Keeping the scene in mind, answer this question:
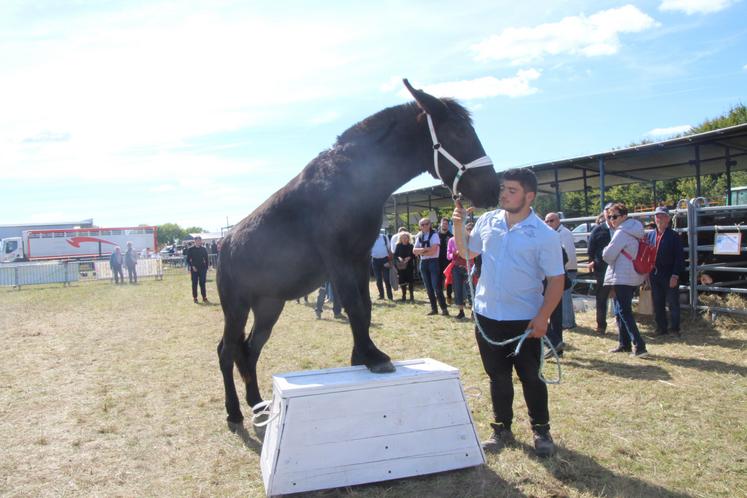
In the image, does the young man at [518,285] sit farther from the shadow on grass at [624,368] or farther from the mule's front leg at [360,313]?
the shadow on grass at [624,368]

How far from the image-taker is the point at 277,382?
138 inches

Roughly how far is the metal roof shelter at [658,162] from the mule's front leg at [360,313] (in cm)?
949

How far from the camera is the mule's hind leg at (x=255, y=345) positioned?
472 cm

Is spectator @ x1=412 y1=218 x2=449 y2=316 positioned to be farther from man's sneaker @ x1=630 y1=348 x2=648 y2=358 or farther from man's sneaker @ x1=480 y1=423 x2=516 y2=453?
man's sneaker @ x1=480 y1=423 x2=516 y2=453

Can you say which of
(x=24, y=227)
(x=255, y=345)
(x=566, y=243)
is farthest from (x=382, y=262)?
(x=24, y=227)

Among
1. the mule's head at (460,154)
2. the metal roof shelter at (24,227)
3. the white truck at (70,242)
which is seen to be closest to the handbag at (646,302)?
the mule's head at (460,154)

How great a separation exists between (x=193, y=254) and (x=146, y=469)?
45.3 feet

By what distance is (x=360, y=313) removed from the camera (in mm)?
3494

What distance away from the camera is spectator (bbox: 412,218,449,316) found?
37.7 feet

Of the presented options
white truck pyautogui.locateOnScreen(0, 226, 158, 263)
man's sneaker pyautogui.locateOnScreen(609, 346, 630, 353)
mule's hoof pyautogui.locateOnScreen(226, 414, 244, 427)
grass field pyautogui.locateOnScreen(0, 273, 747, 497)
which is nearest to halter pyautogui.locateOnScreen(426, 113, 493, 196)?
grass field pyautogui.locateOnScreen(0, 273, 747, 497)

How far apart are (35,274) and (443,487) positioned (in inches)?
1137

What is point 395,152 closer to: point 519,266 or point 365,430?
point 519,266

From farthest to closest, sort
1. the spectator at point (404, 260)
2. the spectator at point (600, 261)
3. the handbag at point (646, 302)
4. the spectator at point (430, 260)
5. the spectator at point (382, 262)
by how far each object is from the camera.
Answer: the spectator at point (382, 262)
the spectator at point (404, 260)
the spectator at point (430, 260)
the spectator at point (600, 261)
the handbag at point (646, 302)

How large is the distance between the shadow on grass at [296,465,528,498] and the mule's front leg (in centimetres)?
76
